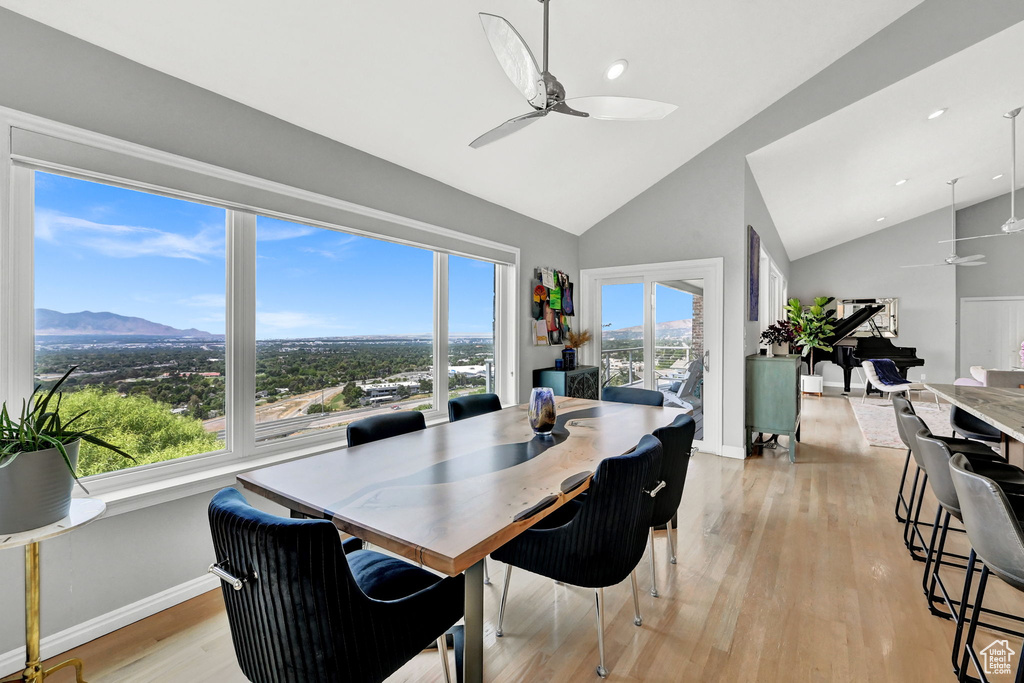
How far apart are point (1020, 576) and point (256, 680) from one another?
2.03 m

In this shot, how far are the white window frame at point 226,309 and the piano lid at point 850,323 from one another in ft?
26.3

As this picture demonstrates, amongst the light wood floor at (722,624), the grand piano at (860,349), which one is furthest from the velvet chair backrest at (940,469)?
the grand piano at (860,349)

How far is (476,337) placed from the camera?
13.2ft

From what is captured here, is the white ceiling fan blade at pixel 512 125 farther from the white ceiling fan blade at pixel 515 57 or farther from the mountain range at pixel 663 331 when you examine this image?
the mountain range at pixel 663 331

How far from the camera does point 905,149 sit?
4.86m

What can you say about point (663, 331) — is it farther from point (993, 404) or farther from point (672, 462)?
point (672, 462)

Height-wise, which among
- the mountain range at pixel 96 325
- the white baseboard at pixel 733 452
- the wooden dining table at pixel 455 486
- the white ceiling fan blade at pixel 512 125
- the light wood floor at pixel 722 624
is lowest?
the light wood floor at pixel 722 624

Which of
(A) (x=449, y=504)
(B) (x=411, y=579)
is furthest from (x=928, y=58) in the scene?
(B) (x=411, y=579)

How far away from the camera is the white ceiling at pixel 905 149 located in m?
3.59

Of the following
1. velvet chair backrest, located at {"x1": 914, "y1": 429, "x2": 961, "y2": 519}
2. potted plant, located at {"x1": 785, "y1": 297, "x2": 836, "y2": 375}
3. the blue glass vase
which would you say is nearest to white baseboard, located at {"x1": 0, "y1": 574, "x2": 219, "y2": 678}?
the blue glass vase

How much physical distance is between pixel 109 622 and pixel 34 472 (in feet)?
3.32

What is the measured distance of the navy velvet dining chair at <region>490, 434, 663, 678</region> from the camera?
143cm

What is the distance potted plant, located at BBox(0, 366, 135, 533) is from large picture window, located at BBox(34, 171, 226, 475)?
0.60 meters

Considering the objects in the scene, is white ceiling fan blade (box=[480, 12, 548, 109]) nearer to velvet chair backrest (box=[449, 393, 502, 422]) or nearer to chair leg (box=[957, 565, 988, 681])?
velvet chair backrest (box=[449, 393, 502, 422])
